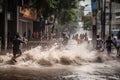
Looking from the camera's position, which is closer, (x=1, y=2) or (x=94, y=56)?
(x=94, y=56)

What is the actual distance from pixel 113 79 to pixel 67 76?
78.4 inches

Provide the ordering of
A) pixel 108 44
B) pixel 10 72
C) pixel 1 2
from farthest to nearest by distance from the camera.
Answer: pixel 1 2, pixel 108 44, pixel 10 72

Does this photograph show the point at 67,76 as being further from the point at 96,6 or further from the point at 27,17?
the point at 27,17

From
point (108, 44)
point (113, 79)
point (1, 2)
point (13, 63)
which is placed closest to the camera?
point (113, 79)

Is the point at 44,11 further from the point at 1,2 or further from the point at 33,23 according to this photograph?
the point at 33,23

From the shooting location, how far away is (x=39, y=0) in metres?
35.2

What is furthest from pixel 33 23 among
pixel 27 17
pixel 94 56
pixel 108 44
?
pixel 94 56

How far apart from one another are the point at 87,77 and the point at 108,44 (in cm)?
1374

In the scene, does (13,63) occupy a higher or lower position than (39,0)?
lower

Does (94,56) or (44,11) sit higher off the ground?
(44,11)

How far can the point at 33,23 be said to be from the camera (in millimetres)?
57781

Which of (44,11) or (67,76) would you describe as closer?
(67,76)

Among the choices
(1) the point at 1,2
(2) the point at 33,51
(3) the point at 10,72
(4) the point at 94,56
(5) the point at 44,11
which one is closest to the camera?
(3) the point at 10,72

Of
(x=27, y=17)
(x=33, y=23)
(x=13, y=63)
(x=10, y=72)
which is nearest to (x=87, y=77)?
(x=10, y=72)
